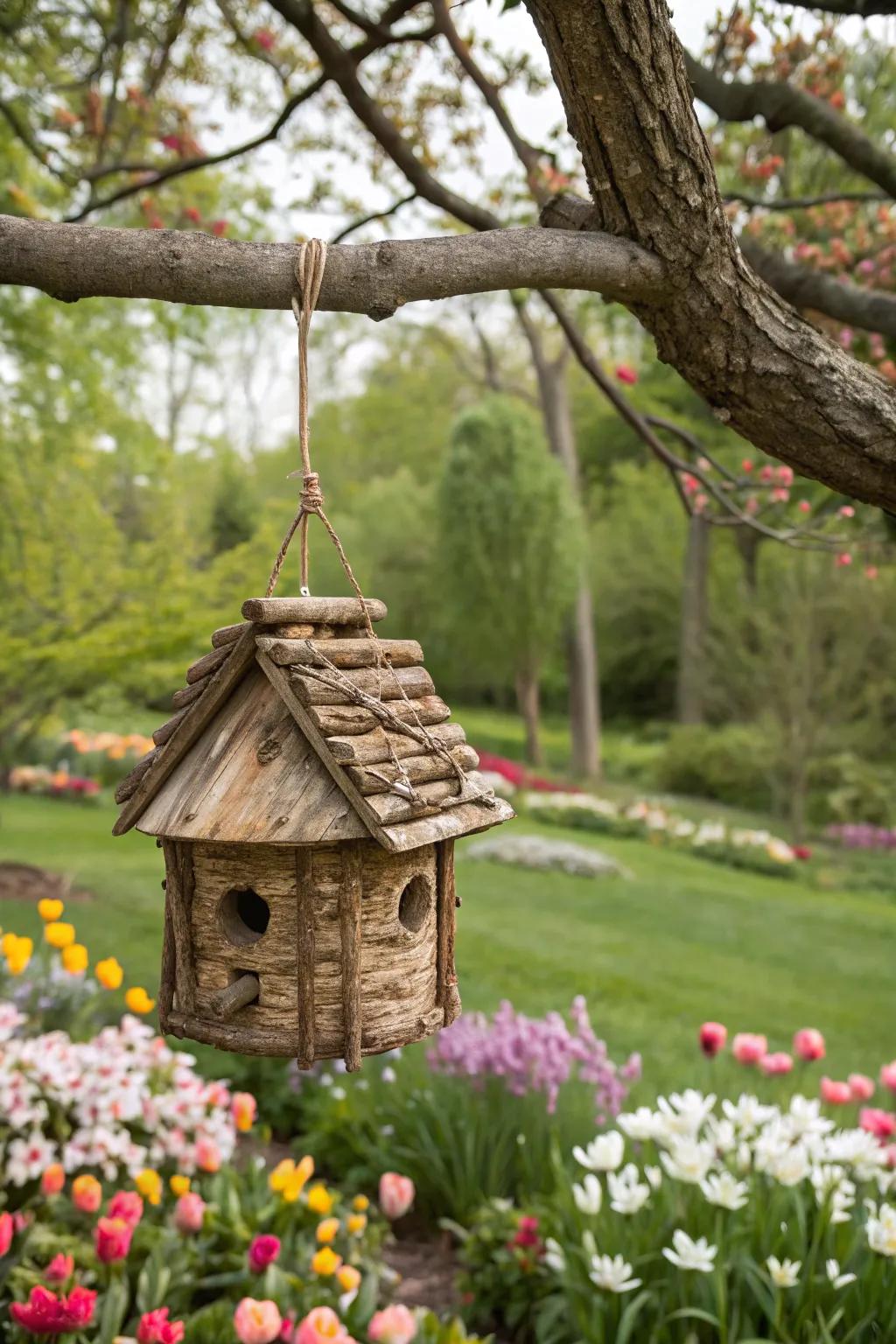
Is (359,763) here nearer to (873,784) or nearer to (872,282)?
(872,282)

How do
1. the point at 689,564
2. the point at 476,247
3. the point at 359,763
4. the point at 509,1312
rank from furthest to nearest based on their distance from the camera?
the point at 689,564 → the point at 509,1312 → the point at 476,247 → the point at 359,763

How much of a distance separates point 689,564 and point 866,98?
17152 mm

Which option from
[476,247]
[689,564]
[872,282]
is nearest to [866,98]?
[872,282]

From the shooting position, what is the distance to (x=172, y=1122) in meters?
4.26

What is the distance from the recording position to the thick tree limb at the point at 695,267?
1.99 metres

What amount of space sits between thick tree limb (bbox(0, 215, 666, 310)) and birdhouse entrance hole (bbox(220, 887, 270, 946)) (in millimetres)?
1022

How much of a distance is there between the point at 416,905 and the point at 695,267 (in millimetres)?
1295

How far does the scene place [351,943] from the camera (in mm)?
1990

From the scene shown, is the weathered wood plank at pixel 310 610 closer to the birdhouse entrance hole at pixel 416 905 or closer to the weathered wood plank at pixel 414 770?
the weathered wood plank at pixel 414 770

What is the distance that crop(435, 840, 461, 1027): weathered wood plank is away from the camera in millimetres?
2246

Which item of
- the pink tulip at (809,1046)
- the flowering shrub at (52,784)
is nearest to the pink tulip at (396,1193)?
the pink tulip at (809,1046)

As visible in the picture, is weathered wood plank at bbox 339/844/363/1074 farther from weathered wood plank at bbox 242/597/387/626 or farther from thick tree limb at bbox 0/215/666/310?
thick tree limb at bbox 0/215/666/310

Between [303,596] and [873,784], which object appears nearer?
[303,596]

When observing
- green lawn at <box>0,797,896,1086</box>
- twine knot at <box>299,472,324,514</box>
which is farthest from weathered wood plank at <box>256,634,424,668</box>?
green lawn at <box>0,797,896,1086</box>
